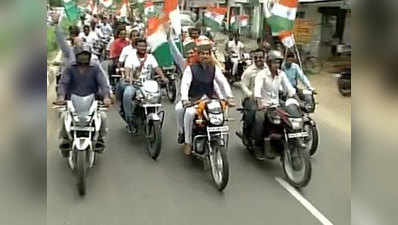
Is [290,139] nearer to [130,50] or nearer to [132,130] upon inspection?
[132,130]

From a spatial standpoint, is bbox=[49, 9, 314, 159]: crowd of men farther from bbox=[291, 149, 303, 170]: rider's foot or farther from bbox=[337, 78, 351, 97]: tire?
bbox=[337, 78, 351, 97]: tire

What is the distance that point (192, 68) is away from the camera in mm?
4594

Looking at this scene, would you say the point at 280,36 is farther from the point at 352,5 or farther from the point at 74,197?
the point at 352,5

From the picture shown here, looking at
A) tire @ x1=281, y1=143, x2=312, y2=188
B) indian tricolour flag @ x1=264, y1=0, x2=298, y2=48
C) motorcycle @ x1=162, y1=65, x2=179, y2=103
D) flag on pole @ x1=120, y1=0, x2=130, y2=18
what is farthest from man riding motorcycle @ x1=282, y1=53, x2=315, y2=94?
flag on pole @ x1=120, y1=0, x2=130, y2=18

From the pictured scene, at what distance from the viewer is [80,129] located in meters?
3.73

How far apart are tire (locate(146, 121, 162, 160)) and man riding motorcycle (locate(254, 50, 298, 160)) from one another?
845mm

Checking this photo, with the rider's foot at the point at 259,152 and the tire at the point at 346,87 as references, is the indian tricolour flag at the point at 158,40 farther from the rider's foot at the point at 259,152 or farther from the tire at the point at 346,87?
the tire at the point at 346,87

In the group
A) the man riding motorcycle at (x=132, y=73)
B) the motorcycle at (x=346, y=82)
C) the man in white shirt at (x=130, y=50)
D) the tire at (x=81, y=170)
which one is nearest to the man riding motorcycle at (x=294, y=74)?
the man riding motorcycle at (x=132, y=73)

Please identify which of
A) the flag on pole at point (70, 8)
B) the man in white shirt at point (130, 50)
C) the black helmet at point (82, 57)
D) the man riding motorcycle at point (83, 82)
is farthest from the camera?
the man in white shirt at point (130, 50)

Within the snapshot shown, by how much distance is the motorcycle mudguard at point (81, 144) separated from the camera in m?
3.72

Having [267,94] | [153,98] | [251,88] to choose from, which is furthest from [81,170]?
[251,88]

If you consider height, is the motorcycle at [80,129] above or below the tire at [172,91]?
above

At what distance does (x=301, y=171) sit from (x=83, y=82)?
1.68 meters

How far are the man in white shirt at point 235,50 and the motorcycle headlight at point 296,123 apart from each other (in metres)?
5.40
